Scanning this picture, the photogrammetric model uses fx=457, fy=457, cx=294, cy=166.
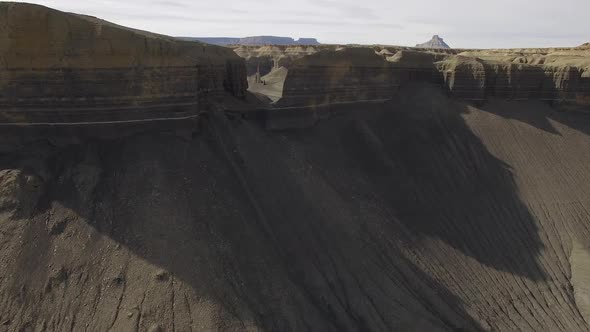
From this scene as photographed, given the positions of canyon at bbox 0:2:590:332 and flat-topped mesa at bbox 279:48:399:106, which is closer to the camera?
canyon at bbox 0:2:590:332

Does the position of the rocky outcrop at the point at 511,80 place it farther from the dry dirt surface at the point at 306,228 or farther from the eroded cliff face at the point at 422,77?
the dry dirt surface at the point at 306,228

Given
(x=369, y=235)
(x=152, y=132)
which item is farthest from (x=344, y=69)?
(x=152, y=132)

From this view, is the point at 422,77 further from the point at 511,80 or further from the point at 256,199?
the point at 256,199

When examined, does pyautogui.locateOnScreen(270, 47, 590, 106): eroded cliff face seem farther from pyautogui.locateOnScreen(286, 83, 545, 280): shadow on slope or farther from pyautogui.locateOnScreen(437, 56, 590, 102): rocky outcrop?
pyautogui.locateOnScreen(286, 83, 545, 280): shadow on slope

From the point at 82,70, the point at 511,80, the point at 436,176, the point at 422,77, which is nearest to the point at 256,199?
the point at 82,70

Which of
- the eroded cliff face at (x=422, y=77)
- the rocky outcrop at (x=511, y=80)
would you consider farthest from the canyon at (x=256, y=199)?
the rocky outcrop at (x=511, y=80)

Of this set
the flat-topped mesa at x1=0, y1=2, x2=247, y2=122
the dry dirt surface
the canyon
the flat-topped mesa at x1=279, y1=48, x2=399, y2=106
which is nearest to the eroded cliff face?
the flat-topped mesa at x1=279, y1=48, x2=399, y2=106
